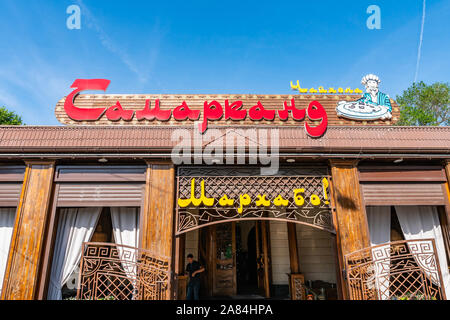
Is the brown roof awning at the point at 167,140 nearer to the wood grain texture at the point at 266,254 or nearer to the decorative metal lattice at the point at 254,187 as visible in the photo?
the decorative metal lattice at the point at 254,187

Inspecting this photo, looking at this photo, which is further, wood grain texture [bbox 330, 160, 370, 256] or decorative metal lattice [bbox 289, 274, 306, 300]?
decorative metal lattice [bbox 289, 274, 306, 300]

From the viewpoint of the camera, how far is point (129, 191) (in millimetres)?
5379

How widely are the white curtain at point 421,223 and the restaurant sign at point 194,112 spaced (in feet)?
10.5

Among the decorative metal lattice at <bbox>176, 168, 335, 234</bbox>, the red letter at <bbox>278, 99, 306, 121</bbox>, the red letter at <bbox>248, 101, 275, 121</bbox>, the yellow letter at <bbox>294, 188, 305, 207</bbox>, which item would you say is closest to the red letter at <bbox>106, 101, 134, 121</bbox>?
→ the decorative metal lattice at <bbox>176, 168, 335, 234</bbox>

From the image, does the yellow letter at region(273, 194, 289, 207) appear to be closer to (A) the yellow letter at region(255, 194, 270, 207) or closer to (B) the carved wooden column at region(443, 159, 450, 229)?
(A) the yellow letter at region(255, 194, 270, 207)

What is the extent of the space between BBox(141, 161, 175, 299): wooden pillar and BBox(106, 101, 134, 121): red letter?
3.01 metres

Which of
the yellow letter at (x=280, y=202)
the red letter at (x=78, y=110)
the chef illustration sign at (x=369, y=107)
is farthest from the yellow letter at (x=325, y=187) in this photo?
the red letter at (x=78, y=110)

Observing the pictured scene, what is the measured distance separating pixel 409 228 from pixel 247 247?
6.64 meters

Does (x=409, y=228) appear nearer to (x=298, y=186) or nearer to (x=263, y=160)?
(x=298, y=186)

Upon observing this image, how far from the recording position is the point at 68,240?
538 cm

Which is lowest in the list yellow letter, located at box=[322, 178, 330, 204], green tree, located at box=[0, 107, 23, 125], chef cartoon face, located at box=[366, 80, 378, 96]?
yellow letter, located at box=[322, 178, 330, 204]

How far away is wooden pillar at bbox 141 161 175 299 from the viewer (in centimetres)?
498

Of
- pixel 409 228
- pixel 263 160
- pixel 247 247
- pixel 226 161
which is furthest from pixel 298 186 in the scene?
pixel 247 247

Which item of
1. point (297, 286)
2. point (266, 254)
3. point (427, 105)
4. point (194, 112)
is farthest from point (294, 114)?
point (427, 105)
